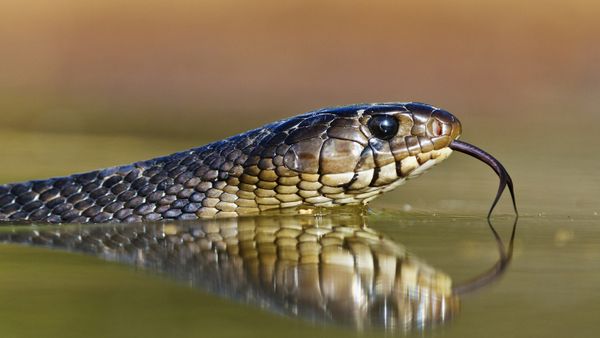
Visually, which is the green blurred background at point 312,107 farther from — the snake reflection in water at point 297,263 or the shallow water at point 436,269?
the snake reflection in water at point 297,263

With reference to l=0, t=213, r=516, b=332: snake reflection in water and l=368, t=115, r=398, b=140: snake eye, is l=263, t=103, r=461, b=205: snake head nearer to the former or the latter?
l=368, t=115, r=398, b=140: snake eye

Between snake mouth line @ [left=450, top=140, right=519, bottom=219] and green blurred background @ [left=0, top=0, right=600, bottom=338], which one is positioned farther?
snake mouth line @ [left=450, top=140, right=519, bottom=219]

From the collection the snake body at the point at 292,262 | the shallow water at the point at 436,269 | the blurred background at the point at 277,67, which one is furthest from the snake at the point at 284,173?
the blurred background at the point at 277,67

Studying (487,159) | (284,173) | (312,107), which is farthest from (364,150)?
(312,107)

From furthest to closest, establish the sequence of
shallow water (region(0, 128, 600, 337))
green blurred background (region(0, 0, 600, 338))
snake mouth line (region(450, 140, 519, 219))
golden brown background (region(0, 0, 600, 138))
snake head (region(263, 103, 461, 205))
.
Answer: golden brown background (region(0, 0, 600, 138)) < snake mouth line (region(450, 140, 519, 219)) < snake head (region(263, 103, 461, 205)) < green blurred background (region(0, 0, 600, 338)) < shallow water (region(0, 128, 600, 337))

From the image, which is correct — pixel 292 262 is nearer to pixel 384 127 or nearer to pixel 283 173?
pixel 283 173

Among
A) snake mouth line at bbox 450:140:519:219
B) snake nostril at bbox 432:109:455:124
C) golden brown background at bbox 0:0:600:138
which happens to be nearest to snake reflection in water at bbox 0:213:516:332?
snake mouth line at bbox 450:140:519:219

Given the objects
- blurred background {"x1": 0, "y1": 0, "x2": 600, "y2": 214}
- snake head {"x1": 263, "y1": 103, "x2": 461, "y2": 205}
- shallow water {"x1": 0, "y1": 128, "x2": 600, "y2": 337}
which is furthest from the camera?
blurred background {"x1": 0, "y1": 0, "x2": 600, "y2": 214}
